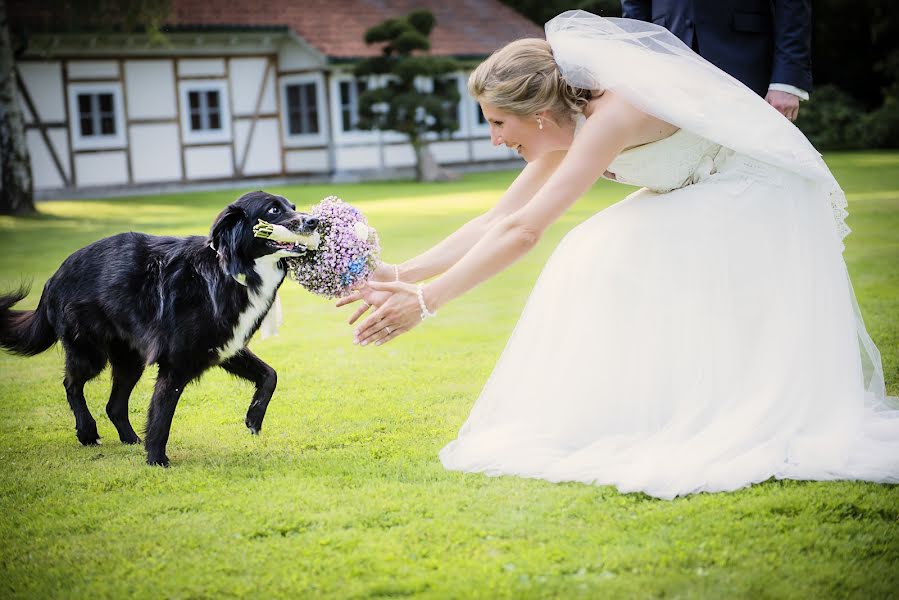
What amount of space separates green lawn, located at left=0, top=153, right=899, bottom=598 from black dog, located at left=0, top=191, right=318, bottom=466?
0.95ft

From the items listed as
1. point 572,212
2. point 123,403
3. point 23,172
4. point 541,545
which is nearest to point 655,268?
point 541,545

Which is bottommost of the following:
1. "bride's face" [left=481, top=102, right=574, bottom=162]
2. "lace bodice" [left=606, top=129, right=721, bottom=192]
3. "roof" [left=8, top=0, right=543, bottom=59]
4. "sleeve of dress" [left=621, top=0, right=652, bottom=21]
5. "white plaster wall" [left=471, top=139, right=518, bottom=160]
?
"white plaster wall" [left=471, top=139, right=518, bottom=160]

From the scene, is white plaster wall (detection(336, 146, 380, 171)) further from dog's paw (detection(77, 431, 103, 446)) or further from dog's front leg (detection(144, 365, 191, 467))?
dog's front leg (detection(144, 365, 191, 467))

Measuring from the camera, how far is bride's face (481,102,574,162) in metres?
4.15

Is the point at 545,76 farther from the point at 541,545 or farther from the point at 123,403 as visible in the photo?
the point at 123,403

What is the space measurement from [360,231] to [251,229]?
1.67 feet

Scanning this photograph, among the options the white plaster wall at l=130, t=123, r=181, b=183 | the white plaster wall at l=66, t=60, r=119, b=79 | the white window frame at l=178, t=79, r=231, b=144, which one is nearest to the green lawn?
the white plaster wall at l=66, t=60, r=119, b=79

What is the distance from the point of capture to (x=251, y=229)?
4.44 m

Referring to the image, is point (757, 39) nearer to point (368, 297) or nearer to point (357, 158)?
point (368, 297)

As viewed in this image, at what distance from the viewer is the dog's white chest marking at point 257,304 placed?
4.60 meters

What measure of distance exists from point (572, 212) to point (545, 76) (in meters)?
12.5

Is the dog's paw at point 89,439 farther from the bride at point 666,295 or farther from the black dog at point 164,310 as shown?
the bride at point 666,295

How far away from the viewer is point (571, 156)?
3.90 meters

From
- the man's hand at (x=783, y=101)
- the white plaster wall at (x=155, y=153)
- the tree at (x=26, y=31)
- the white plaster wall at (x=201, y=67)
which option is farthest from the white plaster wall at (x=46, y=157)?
the man's hand at (x=783, y=101)
